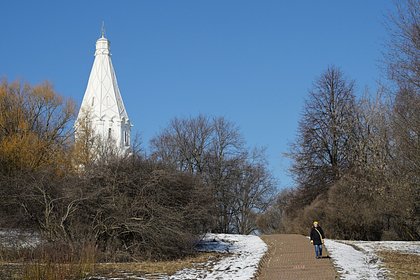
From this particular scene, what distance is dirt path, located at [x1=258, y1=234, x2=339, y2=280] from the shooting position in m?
15.4

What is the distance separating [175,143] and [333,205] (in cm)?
2086

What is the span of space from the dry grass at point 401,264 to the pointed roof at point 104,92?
36586mm

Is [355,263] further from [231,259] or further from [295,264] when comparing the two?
[231,259]

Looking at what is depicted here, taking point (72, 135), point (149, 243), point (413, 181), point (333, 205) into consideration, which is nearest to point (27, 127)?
point (72, 135)

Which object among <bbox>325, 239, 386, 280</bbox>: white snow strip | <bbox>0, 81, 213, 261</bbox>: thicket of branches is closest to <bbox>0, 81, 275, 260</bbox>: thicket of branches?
<bbox>0, 81, 213, 261</bbox>: thicket of branches

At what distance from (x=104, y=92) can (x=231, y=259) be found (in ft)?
120

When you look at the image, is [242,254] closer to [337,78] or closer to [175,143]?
[337,78]

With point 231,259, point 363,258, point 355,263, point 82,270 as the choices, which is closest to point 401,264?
point 355,263

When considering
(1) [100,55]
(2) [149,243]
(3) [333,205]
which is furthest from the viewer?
(1) [100,55]

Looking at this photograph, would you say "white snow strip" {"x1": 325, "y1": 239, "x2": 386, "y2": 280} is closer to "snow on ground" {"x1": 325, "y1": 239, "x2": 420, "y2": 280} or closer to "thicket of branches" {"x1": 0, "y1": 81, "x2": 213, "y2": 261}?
"snow on ground" {"x1": 325, "y1": 239, "x2": 420, "y2": 280}

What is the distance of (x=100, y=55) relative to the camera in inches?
2219

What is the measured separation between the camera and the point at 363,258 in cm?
1998

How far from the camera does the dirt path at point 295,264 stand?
50.5 ft

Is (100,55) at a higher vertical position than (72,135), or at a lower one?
higher
